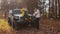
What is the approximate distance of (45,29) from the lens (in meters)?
2.48

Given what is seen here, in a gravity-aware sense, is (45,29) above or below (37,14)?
below

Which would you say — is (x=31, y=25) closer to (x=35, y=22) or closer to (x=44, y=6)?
(x=35, y=22)

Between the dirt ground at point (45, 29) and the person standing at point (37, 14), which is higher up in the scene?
the person standing at point (37, 14)

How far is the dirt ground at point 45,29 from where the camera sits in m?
2.39

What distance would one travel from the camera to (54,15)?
2.60 meters

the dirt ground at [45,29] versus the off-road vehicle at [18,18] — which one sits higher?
the off-road vehicle at [18,18]

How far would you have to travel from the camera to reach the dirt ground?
7.85ft

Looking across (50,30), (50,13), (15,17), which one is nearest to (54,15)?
(50,13)

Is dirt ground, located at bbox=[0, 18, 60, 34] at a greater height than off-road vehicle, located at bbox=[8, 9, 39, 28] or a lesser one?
lesser

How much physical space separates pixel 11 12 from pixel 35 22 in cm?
34

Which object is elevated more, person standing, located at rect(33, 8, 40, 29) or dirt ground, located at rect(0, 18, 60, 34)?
person standing, located at rect(33, 8, 40, 29)

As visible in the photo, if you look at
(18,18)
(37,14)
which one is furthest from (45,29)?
(18,18)

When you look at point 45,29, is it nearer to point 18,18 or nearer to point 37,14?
point 37,14

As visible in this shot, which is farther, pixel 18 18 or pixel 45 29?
pixel 45 29
